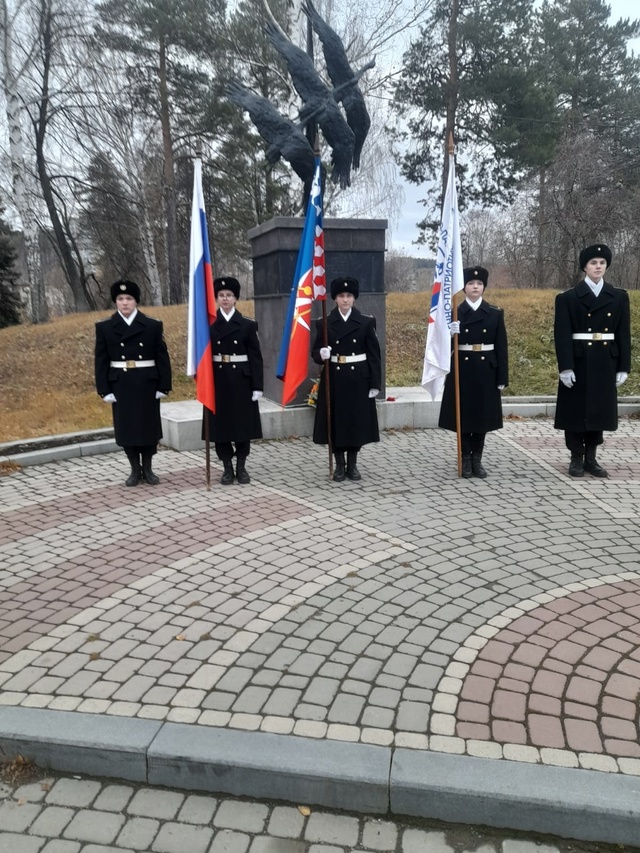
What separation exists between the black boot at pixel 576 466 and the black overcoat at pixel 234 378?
3166 millimetres

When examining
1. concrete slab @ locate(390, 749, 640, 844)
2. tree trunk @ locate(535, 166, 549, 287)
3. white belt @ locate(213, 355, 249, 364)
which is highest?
tree trunk @ locate(535, 166, 549, 287)

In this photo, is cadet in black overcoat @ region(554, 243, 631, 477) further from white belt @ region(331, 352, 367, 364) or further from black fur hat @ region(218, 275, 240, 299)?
black fur hat @ region(218, 275, 240, 299)

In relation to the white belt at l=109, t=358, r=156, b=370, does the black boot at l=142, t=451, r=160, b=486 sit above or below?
below

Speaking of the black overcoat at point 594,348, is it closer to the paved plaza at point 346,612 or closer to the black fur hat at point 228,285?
the paved plaza at point 346,612

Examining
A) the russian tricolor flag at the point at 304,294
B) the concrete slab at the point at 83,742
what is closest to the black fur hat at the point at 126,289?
the russian tricolor flag at the point at 304,294

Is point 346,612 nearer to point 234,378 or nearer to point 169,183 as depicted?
point 234,378

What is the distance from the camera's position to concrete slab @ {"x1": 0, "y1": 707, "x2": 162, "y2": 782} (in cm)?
266

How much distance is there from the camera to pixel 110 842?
2355 mm

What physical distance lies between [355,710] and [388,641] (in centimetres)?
60

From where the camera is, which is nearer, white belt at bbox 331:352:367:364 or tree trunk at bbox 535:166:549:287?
white belt at bbox 331:352:367:364

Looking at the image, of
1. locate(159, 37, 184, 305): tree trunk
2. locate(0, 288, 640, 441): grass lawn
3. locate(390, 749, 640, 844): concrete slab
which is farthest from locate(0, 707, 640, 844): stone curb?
locate(159, 37, 184, 305): tree trunk

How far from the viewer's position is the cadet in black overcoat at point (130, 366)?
6266 mm

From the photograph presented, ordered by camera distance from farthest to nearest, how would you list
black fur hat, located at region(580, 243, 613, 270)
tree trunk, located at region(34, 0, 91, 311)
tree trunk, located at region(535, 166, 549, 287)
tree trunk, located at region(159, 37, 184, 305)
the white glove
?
1. tree trunk, located at region(535, 166, 549, 287)
2. tree trunk, located at region(159, 37, 184, 305)
3. tree trunk, located at region(34, 0, 91, 311)
4. the white glove
5. black fur hat, located at region(580, 243, 613, 270)

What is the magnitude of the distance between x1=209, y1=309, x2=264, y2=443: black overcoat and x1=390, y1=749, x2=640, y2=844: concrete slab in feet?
13.9
